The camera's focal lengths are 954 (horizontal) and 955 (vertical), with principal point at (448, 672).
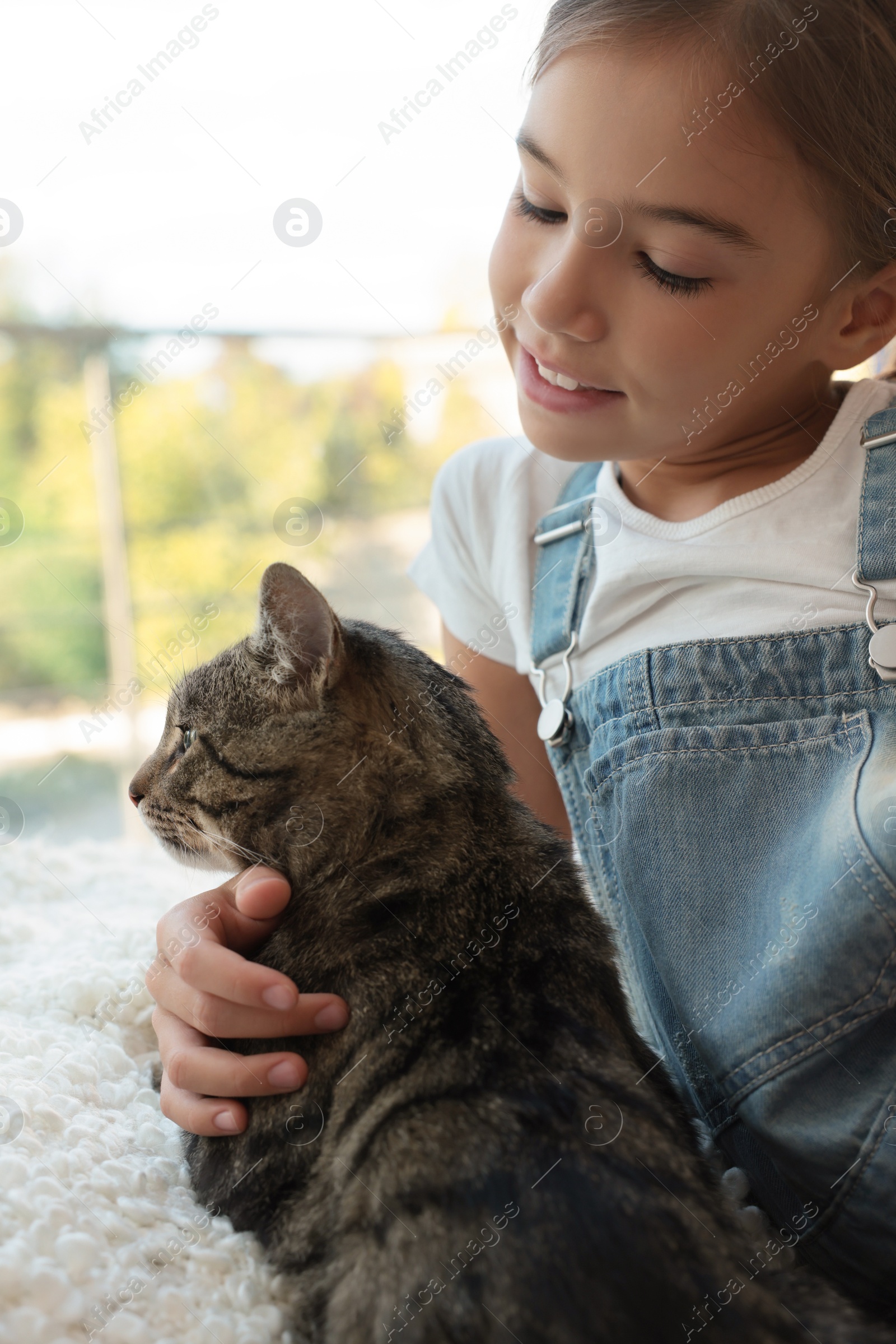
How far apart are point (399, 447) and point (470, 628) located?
118 centimetres

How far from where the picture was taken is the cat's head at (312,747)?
0.86 metres

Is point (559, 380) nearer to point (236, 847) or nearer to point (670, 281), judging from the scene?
point (670, 281)

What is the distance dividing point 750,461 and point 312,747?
0.56 metres

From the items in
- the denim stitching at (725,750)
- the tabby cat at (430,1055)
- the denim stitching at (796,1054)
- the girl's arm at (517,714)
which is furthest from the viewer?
the girl's arm at (517,714)

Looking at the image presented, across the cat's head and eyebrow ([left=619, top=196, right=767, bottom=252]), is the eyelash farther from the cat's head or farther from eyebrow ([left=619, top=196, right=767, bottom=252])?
the cat's head

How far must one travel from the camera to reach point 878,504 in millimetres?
878

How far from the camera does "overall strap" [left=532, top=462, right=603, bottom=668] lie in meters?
1.09

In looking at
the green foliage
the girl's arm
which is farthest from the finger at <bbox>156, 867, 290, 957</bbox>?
the green foliage

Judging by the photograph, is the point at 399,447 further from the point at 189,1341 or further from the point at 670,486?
the point at 189,1341

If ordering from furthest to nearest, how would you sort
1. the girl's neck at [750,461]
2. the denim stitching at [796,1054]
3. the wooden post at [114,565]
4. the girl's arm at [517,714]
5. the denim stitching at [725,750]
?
the wooden post at [114,565] → the girl's arm at [517,714] → the girl's neck at [750,461] → the denim stitching at [725,750] → the denim stitching at [796,1054]

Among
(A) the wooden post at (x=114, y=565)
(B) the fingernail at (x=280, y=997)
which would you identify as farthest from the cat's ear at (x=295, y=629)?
(A) the wooden post at (x=114, y=565)

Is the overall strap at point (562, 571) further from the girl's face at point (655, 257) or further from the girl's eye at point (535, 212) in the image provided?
the girl's eye at point (535, 212)

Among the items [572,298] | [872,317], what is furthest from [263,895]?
[872,317]

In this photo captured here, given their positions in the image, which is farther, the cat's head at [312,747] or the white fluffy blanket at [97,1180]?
the cat's head at [312,747]
